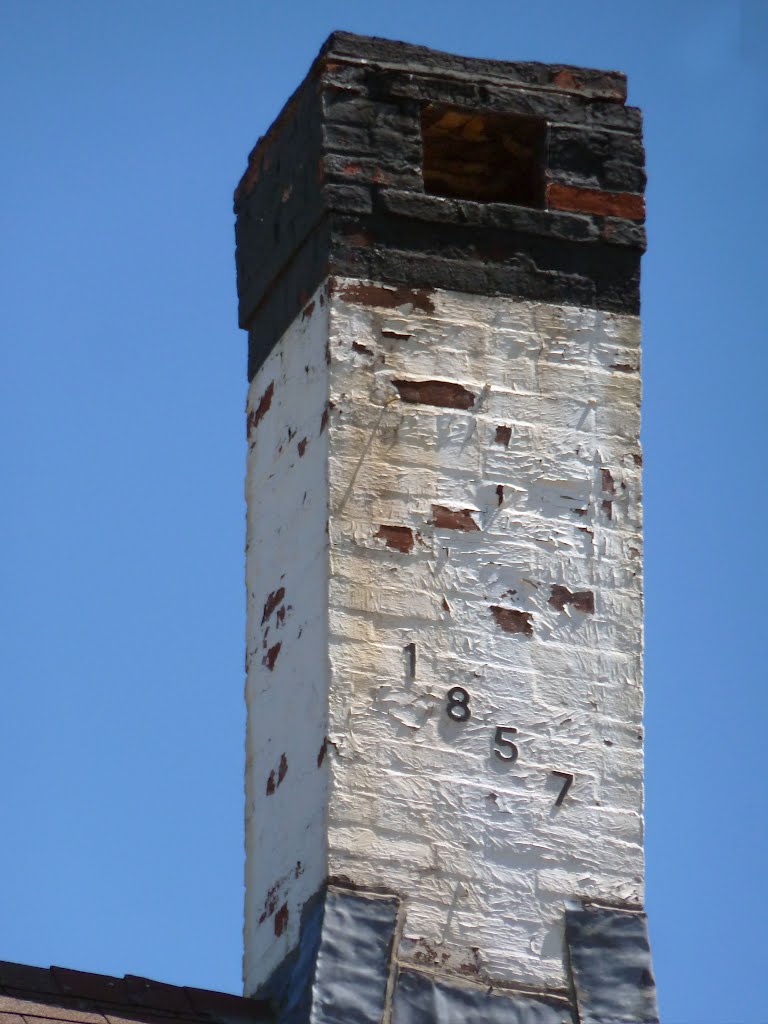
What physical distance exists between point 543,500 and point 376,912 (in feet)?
4.01

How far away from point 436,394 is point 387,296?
1.05ft

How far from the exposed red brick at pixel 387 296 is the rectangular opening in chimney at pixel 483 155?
0.53 m

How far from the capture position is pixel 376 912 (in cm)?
658

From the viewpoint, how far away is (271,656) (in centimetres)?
721

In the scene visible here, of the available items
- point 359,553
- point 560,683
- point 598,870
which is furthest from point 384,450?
point 598,870

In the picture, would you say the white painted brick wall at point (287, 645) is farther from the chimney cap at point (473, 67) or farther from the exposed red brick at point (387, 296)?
the chimney cap at point (473, 67)

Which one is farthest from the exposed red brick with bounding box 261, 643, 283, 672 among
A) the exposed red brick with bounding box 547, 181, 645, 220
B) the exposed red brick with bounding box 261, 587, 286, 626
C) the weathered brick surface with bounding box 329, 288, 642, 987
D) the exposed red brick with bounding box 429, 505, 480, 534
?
the exposed red brick with bounding box 547, 181, 645, 220

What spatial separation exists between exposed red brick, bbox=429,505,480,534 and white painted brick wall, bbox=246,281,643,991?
0.7 inches

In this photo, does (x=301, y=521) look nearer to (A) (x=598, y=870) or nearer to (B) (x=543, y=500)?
(B) (x=543, y=500)

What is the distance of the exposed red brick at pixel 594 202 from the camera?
7.56 metres

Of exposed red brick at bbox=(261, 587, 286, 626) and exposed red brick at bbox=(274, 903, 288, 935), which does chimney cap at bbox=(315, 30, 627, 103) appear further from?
exposed red brick at bbox=(274, 903, 288, 935)

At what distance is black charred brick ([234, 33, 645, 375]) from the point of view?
739cm

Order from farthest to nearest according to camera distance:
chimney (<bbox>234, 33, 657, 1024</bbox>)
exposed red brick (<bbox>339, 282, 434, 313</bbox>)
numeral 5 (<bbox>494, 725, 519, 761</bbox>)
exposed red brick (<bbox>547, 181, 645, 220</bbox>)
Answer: exposed red brick (<bbox>547, 181, 645, 220</bbox>), exposed red brick (<bbox>339, 282, 434, 313</bbox>), numeral 5 (<bbox>494, 725, 519, 761</bbox>), chimney (<bbox>234, 33, 657, 1024</bbox>)

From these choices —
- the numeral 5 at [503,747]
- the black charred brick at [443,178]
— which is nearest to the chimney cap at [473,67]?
the black charred brick at [443,178]
